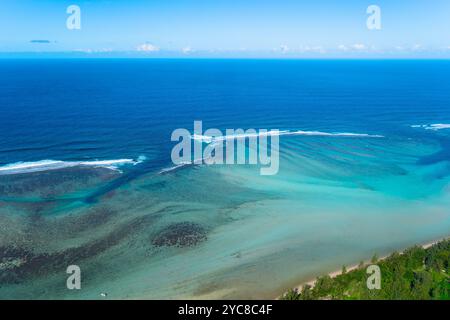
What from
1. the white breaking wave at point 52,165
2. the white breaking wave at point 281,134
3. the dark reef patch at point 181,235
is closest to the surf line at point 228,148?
the white breaking wave at point 281,134

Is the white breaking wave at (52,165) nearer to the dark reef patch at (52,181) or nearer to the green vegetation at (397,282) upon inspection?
the dark reef patch at (52,181)

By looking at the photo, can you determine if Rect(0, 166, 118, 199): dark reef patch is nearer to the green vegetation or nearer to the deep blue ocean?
the deep blue ocean

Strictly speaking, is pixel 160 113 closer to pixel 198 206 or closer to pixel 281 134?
pixel 281 134

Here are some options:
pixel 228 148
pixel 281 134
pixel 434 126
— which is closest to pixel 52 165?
pixel 228 148

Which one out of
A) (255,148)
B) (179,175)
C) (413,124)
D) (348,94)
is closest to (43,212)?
(179,175)

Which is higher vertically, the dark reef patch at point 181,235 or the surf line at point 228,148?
the surf line at point 228,148

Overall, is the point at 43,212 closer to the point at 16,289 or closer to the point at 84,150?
the point at 16,289
